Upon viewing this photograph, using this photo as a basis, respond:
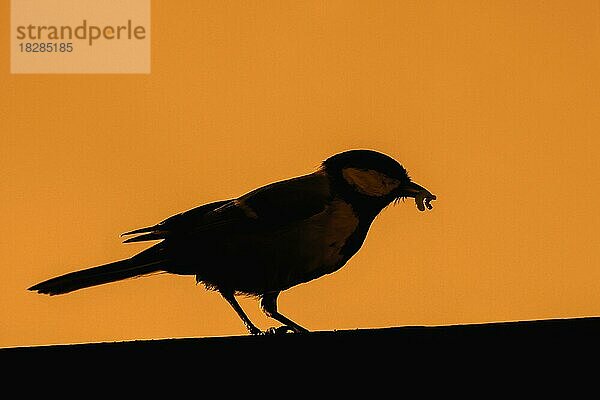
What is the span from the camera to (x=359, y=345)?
0.56 m

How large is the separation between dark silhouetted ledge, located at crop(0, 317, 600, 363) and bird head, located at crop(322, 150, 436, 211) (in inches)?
10.9

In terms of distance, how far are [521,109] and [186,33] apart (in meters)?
0.49

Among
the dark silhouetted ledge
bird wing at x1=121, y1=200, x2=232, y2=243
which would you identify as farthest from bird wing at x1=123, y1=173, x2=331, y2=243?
the dark silhouetted ledge

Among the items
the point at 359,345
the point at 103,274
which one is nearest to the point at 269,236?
the point at 103,274

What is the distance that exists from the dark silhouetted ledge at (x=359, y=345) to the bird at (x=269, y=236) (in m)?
0.25

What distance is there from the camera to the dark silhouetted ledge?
0.53m

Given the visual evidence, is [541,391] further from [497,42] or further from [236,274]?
[497,42]

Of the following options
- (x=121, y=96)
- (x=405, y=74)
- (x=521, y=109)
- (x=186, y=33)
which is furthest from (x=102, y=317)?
(x=521, y=109)

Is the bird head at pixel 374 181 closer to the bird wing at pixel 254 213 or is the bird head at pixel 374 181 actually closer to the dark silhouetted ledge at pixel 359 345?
the bird wing at pixel 254 213

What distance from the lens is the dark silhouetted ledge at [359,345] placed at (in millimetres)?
531

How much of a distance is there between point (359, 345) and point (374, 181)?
31 cm

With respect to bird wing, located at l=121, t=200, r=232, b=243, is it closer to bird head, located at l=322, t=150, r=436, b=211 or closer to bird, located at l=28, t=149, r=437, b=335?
bird, located at l=28, t=149, r=437, b=335

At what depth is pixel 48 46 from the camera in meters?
1.09

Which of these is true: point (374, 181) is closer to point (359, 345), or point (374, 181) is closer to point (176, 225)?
point (176, 225)
